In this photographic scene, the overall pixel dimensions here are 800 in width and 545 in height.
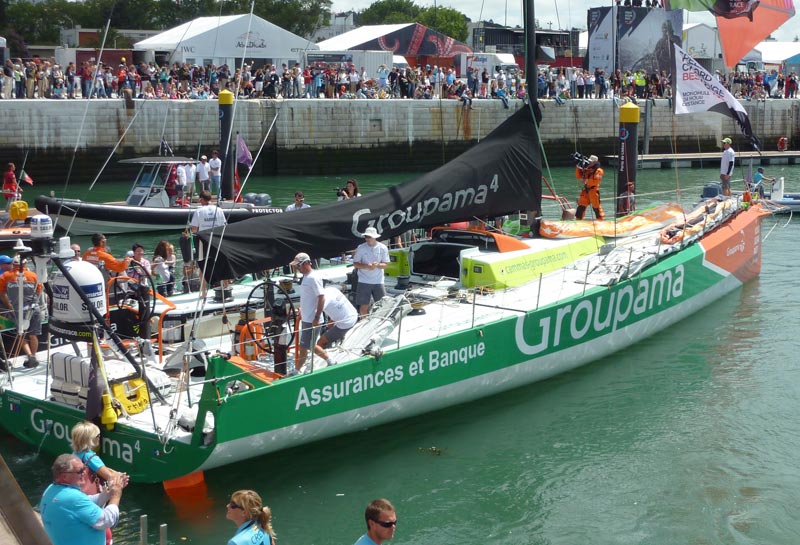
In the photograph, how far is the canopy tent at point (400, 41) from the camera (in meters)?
43.8

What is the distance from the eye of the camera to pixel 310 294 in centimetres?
884

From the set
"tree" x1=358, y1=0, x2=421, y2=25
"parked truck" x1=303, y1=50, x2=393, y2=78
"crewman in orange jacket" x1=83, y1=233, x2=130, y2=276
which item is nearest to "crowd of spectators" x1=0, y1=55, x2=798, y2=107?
"parked truck" x1=303, y1=50, x2=393, y2=78

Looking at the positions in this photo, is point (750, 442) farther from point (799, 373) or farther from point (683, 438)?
point (799, 373)

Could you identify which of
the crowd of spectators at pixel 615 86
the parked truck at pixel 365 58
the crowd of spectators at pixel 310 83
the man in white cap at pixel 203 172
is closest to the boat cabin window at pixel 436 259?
the man in white cap at pixel 203 172

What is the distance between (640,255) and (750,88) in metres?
29.6

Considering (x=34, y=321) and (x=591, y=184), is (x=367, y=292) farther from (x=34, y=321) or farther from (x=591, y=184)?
(x=591, y=184)

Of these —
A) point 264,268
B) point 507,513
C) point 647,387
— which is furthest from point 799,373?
point 264,268

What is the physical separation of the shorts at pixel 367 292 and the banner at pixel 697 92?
6007 mm

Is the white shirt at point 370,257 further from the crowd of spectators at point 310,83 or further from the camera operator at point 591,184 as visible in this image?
the crowd of spectators at point 310,83

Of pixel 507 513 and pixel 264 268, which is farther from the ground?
pixel 264 268

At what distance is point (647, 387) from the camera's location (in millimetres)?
11484

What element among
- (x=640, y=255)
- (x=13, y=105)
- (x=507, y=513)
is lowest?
(x=507, y=513)

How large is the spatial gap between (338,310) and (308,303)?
0.37 meters

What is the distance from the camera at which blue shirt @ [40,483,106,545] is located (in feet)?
17.4
